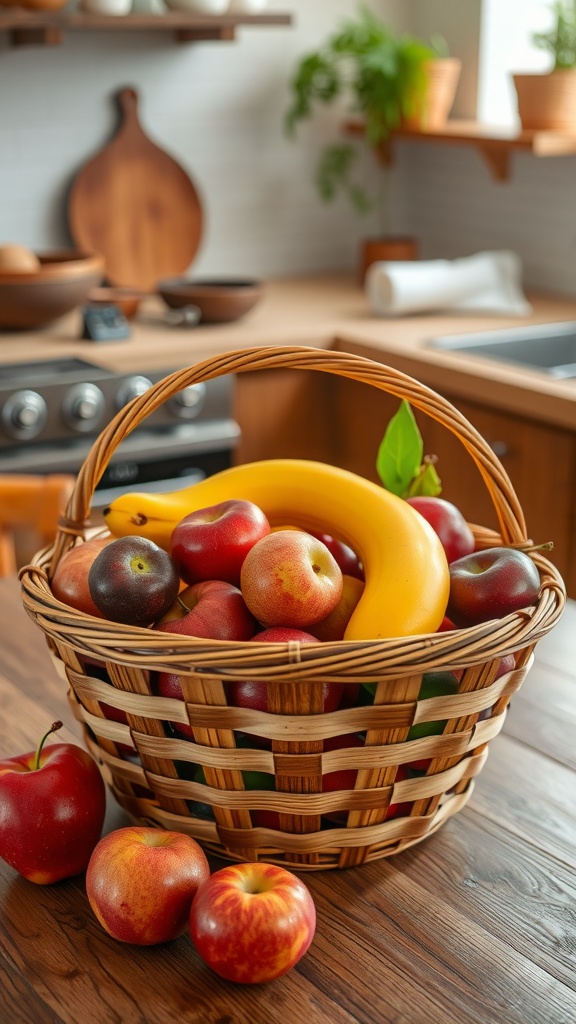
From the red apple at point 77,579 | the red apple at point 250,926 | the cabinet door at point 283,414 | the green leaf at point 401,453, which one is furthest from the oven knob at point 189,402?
the red apple at point 250,926

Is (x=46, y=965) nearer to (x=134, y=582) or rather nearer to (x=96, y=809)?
(x=96, y=809)

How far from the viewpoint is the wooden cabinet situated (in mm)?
2117

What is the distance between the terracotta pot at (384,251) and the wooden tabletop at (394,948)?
251 cm

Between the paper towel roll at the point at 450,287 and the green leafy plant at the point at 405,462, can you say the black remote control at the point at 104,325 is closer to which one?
Result: the paper towel roll at the point at 450,287

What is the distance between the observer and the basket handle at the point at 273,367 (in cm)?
85

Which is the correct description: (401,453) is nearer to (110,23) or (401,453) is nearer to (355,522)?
(355,522)

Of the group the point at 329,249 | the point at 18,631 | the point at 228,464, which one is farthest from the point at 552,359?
the point at 18,631

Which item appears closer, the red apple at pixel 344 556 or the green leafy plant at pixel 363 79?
the red apple at pixel 344 556

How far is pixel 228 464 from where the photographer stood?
257 centimetres

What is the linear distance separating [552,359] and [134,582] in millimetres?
2087

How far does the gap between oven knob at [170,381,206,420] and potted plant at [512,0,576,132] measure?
1100 millimetres

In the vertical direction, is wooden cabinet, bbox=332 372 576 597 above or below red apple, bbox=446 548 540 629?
below

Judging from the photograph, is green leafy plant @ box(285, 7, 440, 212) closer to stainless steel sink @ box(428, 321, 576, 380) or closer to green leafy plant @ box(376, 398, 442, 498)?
stainless steel sink @ box(428, 321, 576, 380)

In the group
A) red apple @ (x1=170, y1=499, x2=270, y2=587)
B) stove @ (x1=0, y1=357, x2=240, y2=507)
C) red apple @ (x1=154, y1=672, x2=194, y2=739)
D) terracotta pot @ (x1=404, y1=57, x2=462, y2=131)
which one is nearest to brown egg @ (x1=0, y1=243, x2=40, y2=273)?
stove @ (x1=0, y1=357, x2=240, y2=507)
